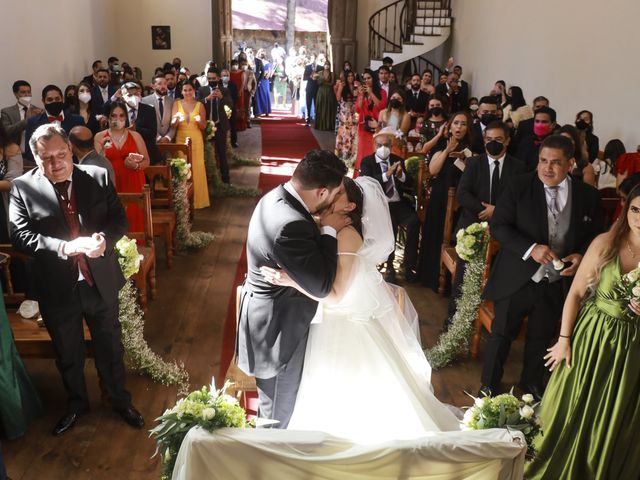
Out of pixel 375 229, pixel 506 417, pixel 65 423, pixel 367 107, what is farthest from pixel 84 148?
pixel 367 107

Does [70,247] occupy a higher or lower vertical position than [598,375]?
higher

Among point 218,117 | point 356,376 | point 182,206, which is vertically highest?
point 218,117

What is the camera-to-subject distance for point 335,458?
7.04 feet

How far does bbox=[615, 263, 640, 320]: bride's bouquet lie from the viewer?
3.04 m

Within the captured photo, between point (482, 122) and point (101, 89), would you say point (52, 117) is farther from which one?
point (101, 89)

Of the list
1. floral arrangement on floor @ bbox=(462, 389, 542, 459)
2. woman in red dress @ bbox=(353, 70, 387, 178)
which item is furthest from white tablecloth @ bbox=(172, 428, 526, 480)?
woman in red dress @ bbox=(353, 70, 387, 178)

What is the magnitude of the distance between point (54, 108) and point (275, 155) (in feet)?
22.6

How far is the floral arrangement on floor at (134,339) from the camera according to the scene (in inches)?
176

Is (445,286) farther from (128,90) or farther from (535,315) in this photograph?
(128,90)

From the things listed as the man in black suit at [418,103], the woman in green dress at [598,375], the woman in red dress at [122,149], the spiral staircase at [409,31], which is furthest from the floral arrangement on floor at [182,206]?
the spiral staircase at [409,31]

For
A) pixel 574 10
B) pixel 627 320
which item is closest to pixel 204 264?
pixel 627 320

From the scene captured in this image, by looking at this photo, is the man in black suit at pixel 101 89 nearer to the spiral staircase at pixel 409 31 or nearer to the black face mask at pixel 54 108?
the black face mask at pixel 54 108

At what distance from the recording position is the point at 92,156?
491cm

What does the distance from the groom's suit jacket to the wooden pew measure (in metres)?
2.51
